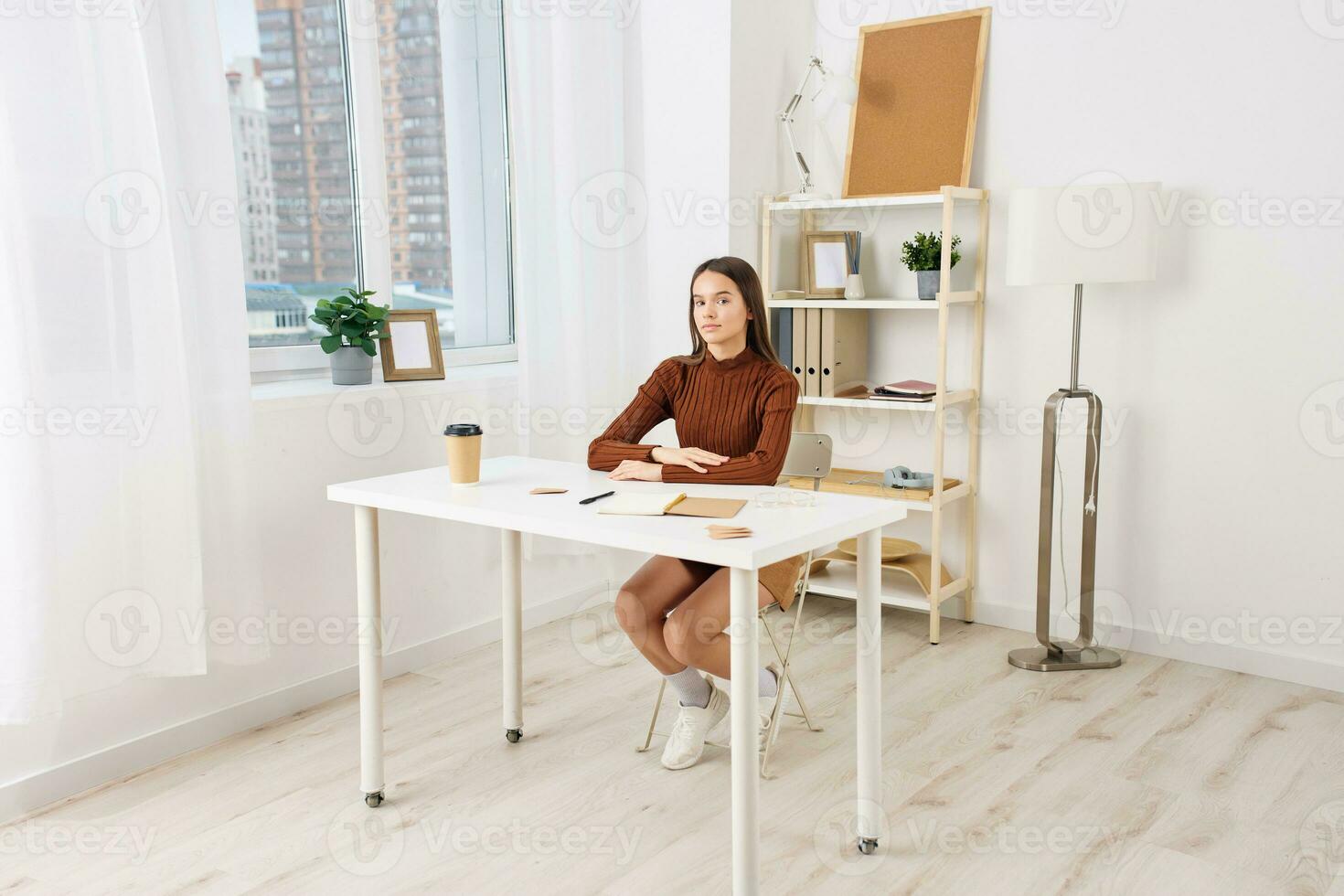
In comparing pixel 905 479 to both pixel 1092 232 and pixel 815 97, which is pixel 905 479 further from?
pixel 815 97

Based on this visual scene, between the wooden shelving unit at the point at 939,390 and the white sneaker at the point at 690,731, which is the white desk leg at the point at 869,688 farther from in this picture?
the wooden shelving unit at the point at 939,390

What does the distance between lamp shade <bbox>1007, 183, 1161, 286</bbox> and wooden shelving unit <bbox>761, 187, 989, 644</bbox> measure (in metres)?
0.36

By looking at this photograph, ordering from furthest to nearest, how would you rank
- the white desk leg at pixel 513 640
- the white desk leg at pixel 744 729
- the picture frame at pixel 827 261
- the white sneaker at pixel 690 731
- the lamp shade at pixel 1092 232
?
the picture frame at pixel 827 261 → the lamp shade at pixel 1092 232 → the white desk leg at pixel 513 640 → the white sneaker at pixel 690 731 → the white desk leg at pixel 744 729

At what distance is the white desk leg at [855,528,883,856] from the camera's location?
225 centimetres

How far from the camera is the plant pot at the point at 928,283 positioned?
375cm

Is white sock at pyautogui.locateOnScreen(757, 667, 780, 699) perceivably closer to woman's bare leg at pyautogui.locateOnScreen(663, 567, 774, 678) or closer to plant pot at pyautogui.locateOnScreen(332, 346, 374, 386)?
woman's bare leg at pyautogui.locateOnScreen(663, 567, 774, 678)

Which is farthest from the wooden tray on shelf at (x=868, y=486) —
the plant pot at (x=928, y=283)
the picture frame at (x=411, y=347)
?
the picture frame at (x=411, y=347)

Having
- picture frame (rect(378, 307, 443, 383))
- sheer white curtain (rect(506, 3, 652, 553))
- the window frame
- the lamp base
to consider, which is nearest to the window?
Result: the window frame

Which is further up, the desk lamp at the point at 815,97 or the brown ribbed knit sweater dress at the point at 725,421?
the desk lamp at the point at 815,97

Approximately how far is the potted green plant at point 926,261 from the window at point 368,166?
150 centimetres

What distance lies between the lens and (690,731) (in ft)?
9.13

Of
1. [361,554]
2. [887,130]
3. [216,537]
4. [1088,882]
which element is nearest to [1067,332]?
[887,130]

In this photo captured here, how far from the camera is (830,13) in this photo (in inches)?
163

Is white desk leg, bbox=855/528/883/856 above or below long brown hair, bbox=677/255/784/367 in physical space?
below
